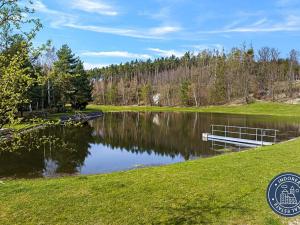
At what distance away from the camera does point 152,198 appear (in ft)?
34.4

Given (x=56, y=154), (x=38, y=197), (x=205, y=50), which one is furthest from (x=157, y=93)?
(x=38, y=197)

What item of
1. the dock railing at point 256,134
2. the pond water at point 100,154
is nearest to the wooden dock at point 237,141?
the dock railing at point 256,134

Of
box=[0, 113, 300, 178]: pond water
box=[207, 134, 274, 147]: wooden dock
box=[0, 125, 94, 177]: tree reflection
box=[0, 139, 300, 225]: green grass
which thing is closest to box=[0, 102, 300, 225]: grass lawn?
box=[0, 139, 300, 225]: green grass

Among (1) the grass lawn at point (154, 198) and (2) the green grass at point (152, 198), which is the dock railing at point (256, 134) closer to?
(1) the grass lawn at point (154, 198)

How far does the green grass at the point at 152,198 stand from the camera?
8.99 m

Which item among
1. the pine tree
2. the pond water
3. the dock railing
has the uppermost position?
the pine tree

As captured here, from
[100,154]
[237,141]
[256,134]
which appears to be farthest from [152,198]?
[237,141]

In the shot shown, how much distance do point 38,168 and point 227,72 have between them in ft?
300

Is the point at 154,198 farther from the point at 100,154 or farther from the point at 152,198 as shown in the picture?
the point at 100,154

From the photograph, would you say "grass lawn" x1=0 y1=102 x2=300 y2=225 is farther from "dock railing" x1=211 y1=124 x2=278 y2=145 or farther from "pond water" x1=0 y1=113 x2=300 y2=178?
"dock railing" x1=211 y1=124 x2=278 y2=145

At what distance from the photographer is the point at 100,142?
33188 millimetres

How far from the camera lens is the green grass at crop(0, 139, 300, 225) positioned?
354 inches

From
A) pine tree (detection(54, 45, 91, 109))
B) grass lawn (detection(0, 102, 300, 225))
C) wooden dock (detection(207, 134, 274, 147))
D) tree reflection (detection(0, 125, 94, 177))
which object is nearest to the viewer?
grass lawn (detection(0, 102, 300, 225))

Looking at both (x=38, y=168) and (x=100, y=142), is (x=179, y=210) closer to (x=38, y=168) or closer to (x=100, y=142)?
(x=38, y=168)
